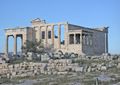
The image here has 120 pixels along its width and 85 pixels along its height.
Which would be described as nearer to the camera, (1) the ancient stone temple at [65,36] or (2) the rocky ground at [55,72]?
(2) the rocky ground at [55,72]

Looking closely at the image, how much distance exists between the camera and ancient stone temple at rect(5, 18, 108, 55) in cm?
6762

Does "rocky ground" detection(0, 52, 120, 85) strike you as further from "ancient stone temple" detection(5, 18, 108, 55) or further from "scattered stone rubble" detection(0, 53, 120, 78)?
"ancient stone temple" detection(5, 18, 108, 55)

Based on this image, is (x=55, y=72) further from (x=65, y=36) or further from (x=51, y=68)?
(x=65, y=36)

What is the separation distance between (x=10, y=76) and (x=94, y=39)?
138ft

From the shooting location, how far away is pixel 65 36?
68375 millimetres

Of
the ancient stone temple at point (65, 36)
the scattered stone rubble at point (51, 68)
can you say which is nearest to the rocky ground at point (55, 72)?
the scattered stone rubble at point (51, 68)

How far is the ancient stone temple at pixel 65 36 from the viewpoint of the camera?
222 feet

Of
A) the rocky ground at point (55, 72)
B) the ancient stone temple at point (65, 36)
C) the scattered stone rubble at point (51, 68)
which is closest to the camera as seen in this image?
the rocky ground at point (55, 72)

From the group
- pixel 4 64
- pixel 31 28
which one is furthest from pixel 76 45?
pixel 4 64

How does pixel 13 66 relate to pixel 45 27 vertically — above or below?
below

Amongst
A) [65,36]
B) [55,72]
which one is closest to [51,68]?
[55,72]

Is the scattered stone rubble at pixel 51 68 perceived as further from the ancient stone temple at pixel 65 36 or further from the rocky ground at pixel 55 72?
the ancient stone temple at pixel 65 36

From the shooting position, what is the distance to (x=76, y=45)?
66750 mm

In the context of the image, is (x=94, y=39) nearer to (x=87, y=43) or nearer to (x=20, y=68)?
(x=87, y=43)
